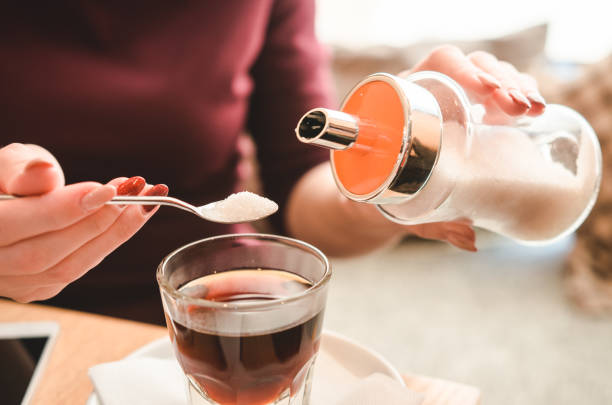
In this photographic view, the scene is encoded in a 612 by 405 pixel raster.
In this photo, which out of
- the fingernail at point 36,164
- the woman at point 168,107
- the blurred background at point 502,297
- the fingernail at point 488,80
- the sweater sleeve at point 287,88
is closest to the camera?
the fingernail at point 36,164

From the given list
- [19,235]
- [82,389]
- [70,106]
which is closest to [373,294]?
[70,106]

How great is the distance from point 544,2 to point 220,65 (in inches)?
85.7

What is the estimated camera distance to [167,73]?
0.79m

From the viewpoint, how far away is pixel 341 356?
1.69ft

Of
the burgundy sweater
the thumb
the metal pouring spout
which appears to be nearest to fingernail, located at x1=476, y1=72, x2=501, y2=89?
the metal pouring spout

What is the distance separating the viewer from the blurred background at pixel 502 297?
1386mm

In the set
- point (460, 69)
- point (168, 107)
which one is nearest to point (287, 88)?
point (168, 107)

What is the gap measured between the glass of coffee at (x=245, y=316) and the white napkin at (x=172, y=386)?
27mm

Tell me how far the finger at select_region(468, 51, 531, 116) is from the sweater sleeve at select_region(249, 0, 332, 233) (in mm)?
451

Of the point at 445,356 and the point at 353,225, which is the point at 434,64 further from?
the point at 445,356

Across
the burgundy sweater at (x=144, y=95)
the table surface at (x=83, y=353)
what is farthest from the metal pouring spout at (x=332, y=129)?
the burgundy sweater at (x=144, y=95)

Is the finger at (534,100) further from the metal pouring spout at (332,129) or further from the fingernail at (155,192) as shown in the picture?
the fingernail at (155,192)

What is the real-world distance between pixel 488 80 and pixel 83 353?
18.0 inches

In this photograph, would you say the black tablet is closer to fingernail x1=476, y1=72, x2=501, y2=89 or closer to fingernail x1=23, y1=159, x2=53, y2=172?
fingernail x1=23, y1=159, x2=53, y2=172
